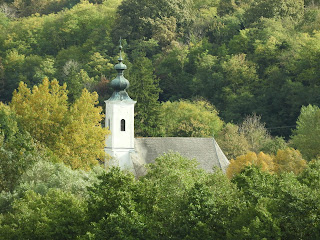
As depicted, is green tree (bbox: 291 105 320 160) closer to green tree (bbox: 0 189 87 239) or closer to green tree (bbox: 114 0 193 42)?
green tree (bbox: 114 0 193 42)

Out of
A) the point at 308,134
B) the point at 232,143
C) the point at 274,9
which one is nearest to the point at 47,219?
the point at 308,134

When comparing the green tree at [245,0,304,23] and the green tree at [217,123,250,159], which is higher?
the green tree at [245,0,304,23]

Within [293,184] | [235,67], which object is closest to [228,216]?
[293,184]

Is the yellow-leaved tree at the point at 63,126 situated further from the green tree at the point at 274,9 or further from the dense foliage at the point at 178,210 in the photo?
the green tree at the point at 274,9

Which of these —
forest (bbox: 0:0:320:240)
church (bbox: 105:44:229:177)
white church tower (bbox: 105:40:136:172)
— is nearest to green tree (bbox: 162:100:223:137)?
forest (bbox: 0:0:320:240)

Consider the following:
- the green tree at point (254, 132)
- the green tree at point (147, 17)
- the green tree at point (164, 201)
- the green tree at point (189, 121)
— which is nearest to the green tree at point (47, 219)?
the green tree at point (164, 201)

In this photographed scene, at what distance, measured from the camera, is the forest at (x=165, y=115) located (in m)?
50.4

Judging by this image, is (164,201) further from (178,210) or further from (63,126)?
(63,126)

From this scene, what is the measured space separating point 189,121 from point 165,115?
9.52 feet

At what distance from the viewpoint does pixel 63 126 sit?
73062 mm

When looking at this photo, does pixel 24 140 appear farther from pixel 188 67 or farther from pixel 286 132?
pixel 188 67

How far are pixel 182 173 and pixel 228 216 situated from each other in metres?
7.62

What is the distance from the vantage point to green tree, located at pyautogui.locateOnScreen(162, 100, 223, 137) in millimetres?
91750

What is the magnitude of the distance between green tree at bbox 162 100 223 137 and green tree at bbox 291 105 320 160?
23.1 ft
